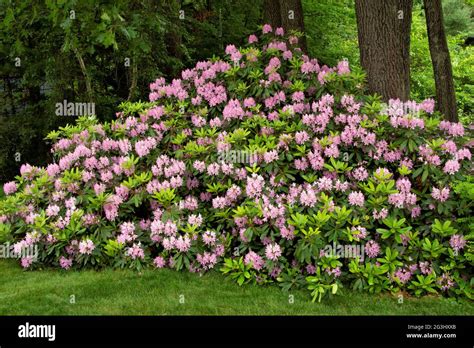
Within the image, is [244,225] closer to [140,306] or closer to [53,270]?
[140,306]

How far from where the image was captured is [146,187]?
673 centimetres

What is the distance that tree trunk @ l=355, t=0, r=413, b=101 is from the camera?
23.4 ft

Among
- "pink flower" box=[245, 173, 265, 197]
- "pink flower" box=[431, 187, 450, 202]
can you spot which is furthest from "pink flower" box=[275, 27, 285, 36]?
"pink flower" box=[431, 187, 450, 202]

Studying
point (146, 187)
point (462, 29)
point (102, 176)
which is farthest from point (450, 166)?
point (462, 29)

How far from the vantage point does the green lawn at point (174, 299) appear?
511 cm

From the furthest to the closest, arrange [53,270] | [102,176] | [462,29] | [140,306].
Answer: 1. [462,29]
2. [102,176]
3. [53,270]
4. [140,306]

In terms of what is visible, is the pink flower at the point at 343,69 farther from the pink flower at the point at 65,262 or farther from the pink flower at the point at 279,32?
the pink flower at the point at 65,262

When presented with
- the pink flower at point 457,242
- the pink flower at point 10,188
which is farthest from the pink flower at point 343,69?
the pink flower at point 10,188

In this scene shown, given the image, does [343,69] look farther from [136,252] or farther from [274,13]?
[136,252]

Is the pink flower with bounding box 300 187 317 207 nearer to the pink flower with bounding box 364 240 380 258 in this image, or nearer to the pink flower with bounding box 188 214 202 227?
the pink flower with bounding box 364 240 380 258

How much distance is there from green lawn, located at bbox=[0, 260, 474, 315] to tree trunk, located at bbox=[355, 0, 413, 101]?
10.2 ft

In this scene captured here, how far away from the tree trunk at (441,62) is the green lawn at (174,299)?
5.83 m

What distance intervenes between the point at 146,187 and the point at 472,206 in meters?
3.98

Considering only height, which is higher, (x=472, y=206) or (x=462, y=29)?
(x=462, y=29)
